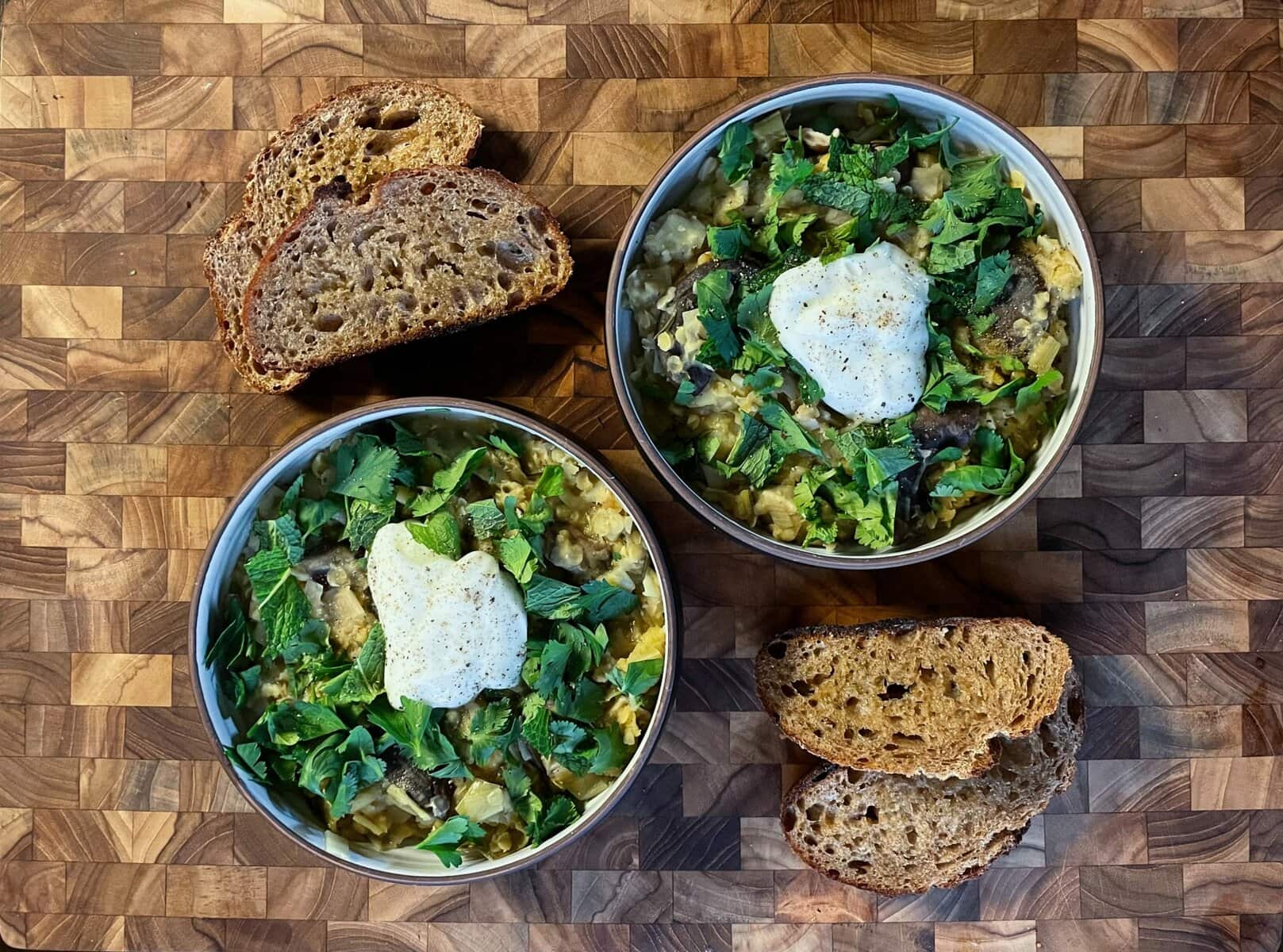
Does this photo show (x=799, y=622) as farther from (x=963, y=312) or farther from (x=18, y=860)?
(x=18, y=860)

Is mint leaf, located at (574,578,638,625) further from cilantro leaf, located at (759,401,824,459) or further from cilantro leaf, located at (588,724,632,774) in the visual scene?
cilantro leaf, located at (759,401,824,459)

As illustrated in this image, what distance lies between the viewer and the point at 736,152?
2154 millimetres

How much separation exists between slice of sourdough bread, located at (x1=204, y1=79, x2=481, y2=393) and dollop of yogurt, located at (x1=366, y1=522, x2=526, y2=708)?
568 millimetres

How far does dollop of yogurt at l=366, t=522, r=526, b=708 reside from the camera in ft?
6.93

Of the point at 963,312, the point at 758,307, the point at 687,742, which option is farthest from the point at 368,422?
the point at 963,312

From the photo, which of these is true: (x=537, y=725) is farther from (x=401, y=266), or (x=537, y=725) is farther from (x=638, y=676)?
(x=401, y=266)

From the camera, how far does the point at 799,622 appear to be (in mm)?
2486

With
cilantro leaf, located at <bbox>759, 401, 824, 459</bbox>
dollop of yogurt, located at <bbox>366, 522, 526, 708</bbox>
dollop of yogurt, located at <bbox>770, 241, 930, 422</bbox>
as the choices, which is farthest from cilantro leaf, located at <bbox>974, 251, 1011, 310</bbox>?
dollop of yogurt, located at <bbox>366, 522, 526, 708</bbox>

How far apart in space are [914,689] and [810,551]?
0.45 metres

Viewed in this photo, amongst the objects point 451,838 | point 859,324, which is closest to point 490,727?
point 451,838

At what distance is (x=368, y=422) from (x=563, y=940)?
1.41m

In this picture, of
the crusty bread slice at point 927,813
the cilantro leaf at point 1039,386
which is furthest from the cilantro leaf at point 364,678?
the cilantro leaf at point 1039,386

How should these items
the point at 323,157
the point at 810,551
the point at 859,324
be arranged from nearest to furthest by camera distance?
1. the point at 859,324
2. the point at 810,551
3. the point at 323,157

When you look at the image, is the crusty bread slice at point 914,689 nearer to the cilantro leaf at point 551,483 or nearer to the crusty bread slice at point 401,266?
the cilantro leaf at point 551,483
